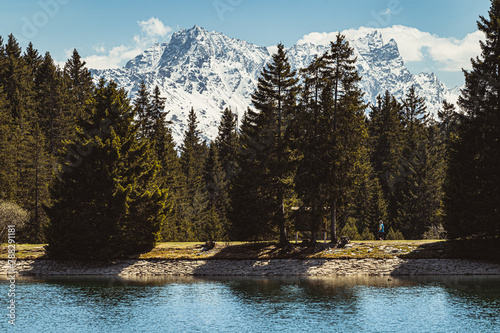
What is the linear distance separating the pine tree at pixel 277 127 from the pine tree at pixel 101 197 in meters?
11.4

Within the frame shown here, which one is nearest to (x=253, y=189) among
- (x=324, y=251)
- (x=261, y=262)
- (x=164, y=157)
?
(x=261, y=262)

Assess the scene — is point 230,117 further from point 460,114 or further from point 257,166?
point 460,114

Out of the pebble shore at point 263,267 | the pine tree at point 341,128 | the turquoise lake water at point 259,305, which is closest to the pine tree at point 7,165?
the pebble shore at point 263,267

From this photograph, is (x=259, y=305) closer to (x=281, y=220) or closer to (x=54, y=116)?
(x=281, y=220)

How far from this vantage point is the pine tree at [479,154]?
→ 1512 inches

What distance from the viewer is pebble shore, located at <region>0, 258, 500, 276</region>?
39.4 meters

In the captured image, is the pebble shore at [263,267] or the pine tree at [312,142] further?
the pine tree at [312,142]

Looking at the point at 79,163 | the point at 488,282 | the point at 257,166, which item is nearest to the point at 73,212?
the point at 79,163

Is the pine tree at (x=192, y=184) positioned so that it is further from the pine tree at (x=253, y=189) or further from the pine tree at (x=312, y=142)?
the pine tree at (x=312, y=142)

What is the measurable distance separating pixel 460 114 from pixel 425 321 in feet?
71.3

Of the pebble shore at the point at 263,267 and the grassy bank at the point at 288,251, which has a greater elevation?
the grassy bank at the point at 288,251

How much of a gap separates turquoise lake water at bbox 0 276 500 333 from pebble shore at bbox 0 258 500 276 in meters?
1.97

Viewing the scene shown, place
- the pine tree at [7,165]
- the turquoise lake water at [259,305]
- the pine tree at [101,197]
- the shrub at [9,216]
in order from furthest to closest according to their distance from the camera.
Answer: the pine tree at [7,165], the shrub at [9,216], the pine tree at [101,197], the turquoise lake water at [259,305]

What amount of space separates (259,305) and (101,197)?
69.8ft
